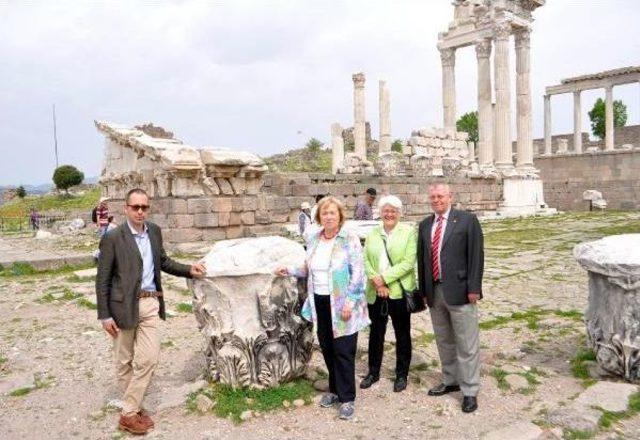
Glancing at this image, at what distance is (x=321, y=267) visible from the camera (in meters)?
3.83

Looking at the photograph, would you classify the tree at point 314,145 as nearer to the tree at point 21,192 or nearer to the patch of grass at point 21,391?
the tree at point 21,192

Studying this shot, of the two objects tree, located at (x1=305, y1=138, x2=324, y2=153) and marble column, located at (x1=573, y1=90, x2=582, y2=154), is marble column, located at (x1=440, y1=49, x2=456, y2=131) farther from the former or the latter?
tree, located at (x1=305, y1=138, x2=324, y2=153)

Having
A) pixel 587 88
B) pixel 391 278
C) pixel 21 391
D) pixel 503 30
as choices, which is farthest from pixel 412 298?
pixel 587 88

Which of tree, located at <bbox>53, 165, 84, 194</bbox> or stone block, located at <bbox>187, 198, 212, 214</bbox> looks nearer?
stone block, located at <bbox>187, 198, 212, 214</bbox>

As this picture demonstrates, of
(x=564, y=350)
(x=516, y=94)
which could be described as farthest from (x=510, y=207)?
(x=564, y=350)

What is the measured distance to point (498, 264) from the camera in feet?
30.7

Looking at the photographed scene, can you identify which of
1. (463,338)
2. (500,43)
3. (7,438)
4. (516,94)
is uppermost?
(500,43)

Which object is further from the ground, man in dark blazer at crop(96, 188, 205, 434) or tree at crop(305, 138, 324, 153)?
tree at crop(305, 138, 324, 153)

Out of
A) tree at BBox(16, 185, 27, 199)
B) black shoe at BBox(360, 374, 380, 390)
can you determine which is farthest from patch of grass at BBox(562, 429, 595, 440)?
tree at BBox(16, 185, 27, 199)

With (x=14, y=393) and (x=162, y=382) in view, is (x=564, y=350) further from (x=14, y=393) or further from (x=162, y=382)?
(x=14, y=393)

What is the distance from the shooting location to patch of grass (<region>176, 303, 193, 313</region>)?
6554 mm

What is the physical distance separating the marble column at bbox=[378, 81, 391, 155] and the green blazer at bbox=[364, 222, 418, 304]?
25.8 metres

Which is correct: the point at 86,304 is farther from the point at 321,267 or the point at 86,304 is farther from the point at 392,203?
the point at 392,203

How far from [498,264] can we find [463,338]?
19.0 feet
